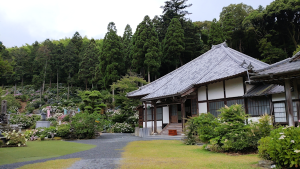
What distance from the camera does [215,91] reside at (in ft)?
46.8

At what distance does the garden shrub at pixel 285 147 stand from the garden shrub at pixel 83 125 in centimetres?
1227

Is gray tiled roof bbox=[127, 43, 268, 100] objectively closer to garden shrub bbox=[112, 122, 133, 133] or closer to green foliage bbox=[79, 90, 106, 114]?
garden shrub bbox=[112, 122, 133, 133]

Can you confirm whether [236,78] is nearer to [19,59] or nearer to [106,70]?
[106,70]

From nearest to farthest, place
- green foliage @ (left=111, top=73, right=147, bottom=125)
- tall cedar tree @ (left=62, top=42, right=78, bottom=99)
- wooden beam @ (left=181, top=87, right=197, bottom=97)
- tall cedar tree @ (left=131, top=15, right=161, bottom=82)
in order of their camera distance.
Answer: wooden beam @ (left=181, top=87, right=197, bottom=97), green foliage @ (left=111, top=73, right=147, bottom=125), tall cedar tree @ (left=131, top=15, right=161, bottom=82), tall cedar tree @ (left=62, top=42, right=78, bottom=99)

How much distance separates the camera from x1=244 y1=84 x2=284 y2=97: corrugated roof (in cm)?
1109

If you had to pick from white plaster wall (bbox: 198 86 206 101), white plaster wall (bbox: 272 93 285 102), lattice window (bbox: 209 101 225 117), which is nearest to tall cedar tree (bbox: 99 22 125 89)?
white plaster wall (bbox: 198 86 206 101)

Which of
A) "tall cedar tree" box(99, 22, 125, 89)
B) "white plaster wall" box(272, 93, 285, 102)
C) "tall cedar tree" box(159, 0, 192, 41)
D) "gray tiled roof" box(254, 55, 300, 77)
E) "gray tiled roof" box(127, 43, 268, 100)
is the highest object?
"tall cedar tree" box(159, 0, 192, 41)

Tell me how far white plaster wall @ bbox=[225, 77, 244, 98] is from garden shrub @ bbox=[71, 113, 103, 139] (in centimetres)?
928

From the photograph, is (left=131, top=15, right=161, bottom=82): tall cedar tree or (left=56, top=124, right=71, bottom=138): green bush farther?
(left=131, top=15, right=161, bottom=82): tall cedar tree

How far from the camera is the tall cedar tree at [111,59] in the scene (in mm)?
31953

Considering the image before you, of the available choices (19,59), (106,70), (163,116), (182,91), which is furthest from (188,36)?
(19,59)

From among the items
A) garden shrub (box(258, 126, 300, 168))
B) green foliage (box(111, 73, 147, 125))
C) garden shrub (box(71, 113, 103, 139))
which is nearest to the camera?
garden shrub (box(258, 126, 300, 168))

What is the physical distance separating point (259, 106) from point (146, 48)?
65.1 ft

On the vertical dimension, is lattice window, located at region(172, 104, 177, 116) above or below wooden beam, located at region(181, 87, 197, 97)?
below
